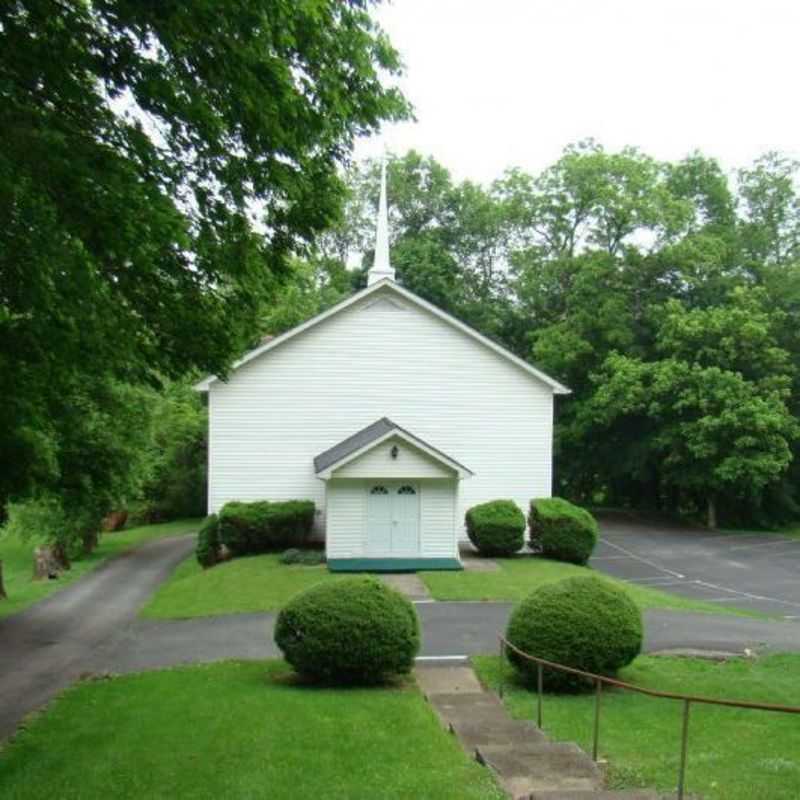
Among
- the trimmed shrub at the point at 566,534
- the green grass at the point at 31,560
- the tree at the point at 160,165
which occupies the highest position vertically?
the tree at the point at 160,165

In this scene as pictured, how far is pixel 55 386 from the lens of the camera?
1036 cm

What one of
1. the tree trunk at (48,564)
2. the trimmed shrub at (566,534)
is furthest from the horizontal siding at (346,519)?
the tree trunk at (48,564)

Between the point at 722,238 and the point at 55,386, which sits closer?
the point at 55,386

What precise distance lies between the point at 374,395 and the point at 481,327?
1035 inches

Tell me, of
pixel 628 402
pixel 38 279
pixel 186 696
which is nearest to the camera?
pixel 38 279

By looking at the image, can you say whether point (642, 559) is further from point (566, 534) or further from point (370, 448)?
point (370, 448)

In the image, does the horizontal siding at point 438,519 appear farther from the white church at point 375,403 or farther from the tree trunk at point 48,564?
the tree trunk at point 48,564

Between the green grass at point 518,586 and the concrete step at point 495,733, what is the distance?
945 centimetres

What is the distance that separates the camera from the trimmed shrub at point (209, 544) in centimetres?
2766

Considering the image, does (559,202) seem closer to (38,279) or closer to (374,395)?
(374,395)

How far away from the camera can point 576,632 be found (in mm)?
12641

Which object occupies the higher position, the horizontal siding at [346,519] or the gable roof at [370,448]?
the gable roof at [370,448]

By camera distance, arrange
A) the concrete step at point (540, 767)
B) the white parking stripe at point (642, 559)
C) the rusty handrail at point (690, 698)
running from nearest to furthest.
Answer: the rusty handrail at point (690, 698) → the concrete step at point (540, 767) → the white parking stripe at point (642, 559)

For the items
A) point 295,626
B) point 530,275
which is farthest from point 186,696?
point 530,275
